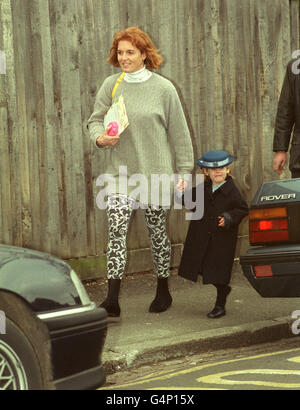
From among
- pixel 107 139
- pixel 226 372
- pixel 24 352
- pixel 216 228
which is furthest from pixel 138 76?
pixel 24 352

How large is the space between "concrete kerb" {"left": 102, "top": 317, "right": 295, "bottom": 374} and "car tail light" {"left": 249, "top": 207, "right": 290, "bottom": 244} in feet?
2.55

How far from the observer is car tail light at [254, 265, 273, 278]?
600 centimetres

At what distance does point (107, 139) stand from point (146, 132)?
0.30 metres

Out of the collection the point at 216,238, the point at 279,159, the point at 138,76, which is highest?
the point at 138,76

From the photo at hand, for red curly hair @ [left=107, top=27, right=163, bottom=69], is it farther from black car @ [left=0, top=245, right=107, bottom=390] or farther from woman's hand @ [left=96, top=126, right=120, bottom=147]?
black car @ [left=0, top=245, right=107, bottom=390]

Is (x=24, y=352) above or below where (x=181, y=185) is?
below

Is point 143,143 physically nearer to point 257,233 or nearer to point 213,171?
point 213,171

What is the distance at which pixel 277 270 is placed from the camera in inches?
235

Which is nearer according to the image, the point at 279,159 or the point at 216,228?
the point at 216,228

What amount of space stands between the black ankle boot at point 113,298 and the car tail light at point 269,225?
112cm

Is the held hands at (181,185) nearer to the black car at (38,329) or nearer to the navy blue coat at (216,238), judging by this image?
the navy blue coat at (216,238)

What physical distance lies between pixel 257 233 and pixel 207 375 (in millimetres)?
1020

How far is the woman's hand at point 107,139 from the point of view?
22.0 feet

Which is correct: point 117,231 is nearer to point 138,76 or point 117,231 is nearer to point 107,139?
point 107,139
